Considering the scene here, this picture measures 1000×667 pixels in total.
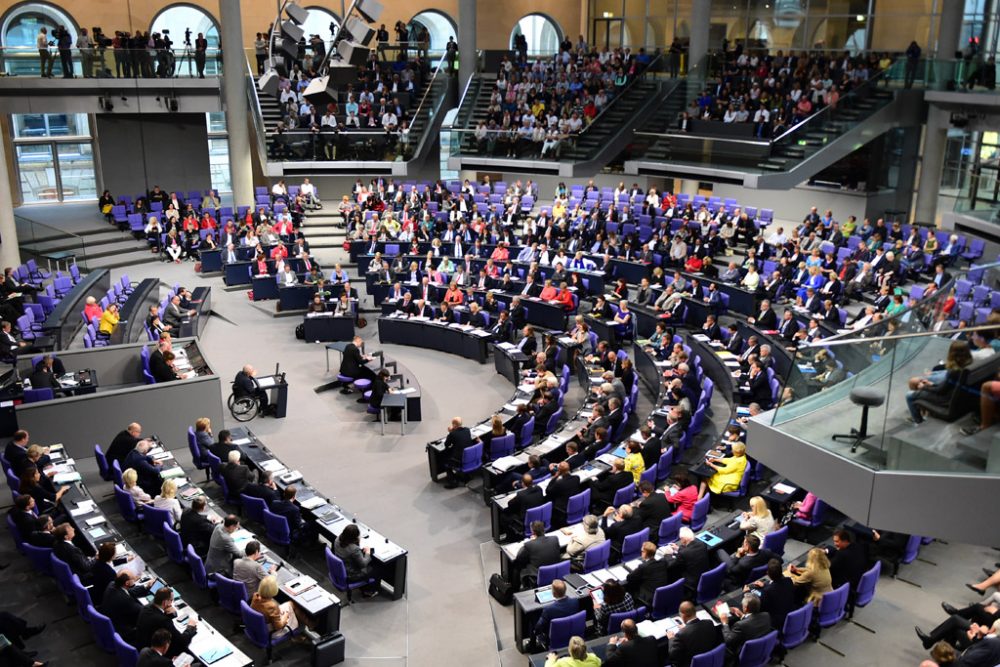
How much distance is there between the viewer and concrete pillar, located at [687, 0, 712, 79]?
30906mm

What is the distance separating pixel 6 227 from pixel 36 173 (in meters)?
11.4

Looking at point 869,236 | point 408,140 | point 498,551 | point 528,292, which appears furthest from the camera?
point 408,140

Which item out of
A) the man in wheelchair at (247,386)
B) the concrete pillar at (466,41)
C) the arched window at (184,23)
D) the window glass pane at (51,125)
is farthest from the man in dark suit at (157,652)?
the arched window at (184,23)

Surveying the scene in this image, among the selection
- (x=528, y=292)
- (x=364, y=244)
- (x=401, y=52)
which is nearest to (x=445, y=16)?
(x=401, y=52)

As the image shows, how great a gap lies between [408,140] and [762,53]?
13.6m

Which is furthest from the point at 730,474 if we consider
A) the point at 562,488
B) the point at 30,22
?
the point at 30,22

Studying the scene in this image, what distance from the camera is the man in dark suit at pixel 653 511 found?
11.1 m

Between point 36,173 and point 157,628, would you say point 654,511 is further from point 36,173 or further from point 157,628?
point 36,173

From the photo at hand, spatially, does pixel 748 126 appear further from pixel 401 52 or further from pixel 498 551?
pixel 498 551

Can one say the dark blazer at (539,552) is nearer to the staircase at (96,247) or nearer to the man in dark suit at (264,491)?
the man in dark suit at (264,491)

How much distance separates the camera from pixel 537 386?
49.0 feet

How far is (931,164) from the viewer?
88.6 ft

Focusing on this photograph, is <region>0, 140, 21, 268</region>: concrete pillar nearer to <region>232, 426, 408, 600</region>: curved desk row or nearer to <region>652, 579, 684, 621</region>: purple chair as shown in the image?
<region>232, 426, 408, 600</region>: curved desk row

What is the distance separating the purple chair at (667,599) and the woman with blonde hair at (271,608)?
12.7 ft
